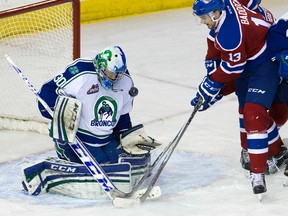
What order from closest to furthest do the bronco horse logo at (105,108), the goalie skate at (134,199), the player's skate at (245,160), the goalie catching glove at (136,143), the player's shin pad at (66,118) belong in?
the goalie skate at (134,199) < the player's shin pad at (66,118) < the bronco horse logo at (105,108) < the goalie catching glove at (136,143) < the player's skate at (245,160)

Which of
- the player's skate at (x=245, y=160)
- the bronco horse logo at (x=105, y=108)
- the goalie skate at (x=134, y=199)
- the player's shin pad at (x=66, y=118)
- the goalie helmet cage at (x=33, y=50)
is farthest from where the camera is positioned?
the goalie helmet cage at (x=33, y=50)

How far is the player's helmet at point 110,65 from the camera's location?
422 centimetres

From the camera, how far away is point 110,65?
13.8ft

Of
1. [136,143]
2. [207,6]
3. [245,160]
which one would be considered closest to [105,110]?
[136,143]

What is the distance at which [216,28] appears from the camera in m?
4.29

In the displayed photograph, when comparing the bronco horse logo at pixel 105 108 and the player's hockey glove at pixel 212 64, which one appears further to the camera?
the player's hockey glove at pixel 212 64

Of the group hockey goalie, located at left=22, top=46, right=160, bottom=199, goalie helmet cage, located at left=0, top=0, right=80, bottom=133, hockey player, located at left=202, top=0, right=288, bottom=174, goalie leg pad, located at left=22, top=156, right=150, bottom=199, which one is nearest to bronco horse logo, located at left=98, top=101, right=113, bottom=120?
hockey goalie, located at left=22, top=46, right=160, bottom=199

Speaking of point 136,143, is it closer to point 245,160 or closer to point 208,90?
point 208,90

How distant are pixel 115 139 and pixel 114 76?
40cm

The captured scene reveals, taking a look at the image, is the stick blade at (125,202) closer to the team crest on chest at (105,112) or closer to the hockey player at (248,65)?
the team crest on chest at (105,112)

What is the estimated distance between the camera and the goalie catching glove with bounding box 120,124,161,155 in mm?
4457

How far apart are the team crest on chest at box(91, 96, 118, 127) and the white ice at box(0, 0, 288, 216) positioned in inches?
13.6

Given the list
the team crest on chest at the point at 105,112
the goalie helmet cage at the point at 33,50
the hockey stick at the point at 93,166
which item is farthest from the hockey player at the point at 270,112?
the goalie helmet cage at the point at 33,50

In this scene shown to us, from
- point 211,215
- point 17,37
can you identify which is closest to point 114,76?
point 211,215
